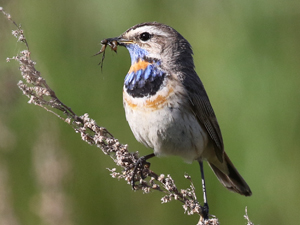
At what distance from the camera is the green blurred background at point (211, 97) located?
4.84 meters

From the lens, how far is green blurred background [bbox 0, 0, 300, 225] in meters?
4.84

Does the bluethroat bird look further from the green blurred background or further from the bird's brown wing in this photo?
the green blurred background

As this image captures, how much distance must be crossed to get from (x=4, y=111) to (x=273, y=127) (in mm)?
2287

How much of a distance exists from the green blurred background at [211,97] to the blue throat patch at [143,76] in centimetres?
97

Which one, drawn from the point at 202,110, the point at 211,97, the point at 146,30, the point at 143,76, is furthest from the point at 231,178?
the point at 146,30

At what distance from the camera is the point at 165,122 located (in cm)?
385

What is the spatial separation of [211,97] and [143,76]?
4.81 ft

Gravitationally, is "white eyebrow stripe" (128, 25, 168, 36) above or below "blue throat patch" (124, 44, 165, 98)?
above

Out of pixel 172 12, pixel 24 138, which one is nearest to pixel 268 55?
pixel 172 12

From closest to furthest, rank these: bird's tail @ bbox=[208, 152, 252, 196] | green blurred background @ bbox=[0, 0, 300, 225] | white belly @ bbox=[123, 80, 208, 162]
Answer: white belly @ bbox=[123, 80, 208, 162] < bird's tail @ bbox=[208, 152, 252, 196] < green blurred background @ bbox=[0, 0, 300, 225]

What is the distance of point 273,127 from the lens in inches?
195

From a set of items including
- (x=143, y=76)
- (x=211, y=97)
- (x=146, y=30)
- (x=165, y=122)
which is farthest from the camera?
(x=211, y=97)

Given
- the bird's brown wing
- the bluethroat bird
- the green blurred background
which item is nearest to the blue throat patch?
the bluethroat bird

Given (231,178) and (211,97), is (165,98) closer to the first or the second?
(231,178)
